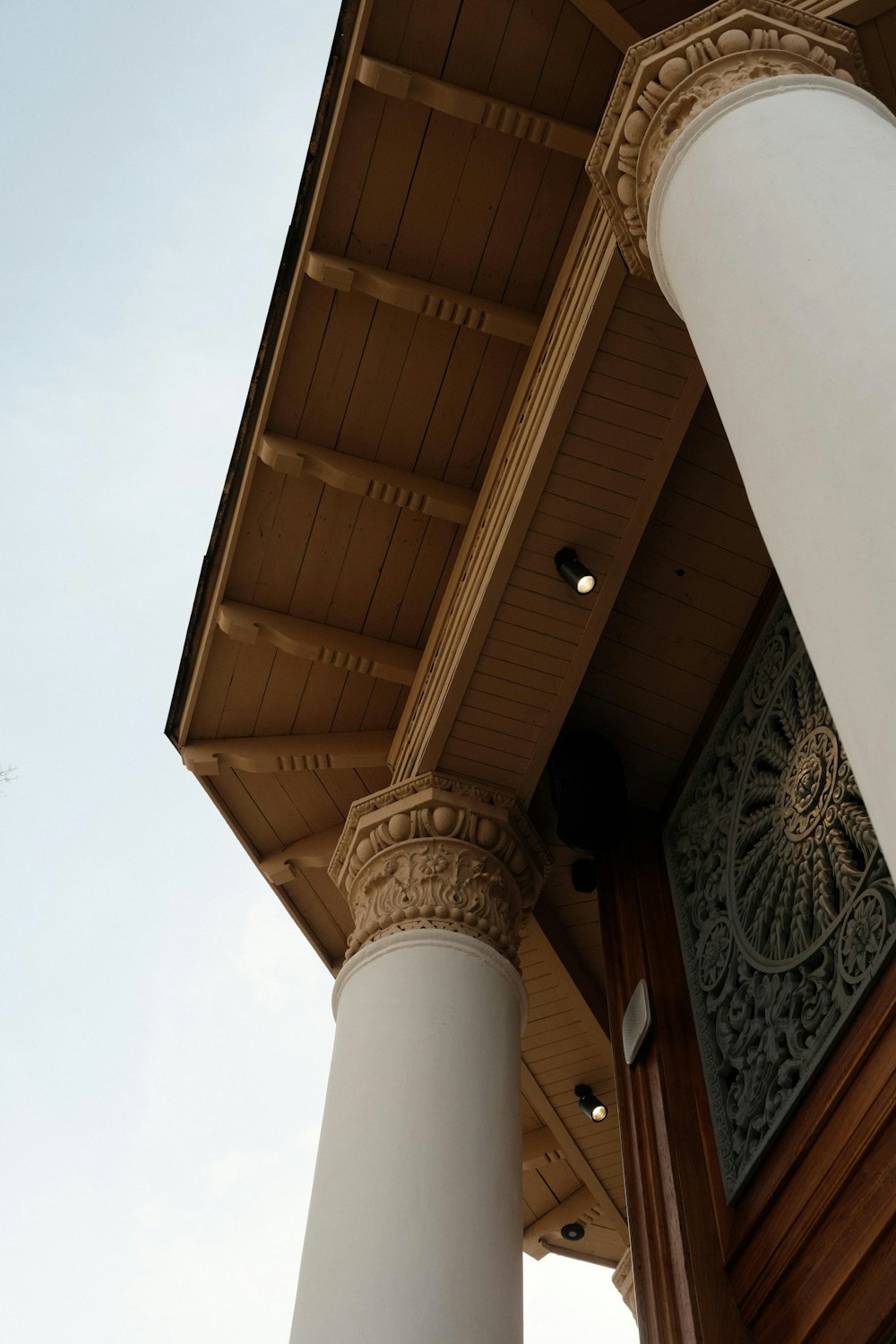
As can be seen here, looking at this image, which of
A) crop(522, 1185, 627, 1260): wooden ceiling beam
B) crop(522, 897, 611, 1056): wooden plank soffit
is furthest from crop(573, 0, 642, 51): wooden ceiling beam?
crop(522, 1185, 627, 1260): wooden ceiling beam

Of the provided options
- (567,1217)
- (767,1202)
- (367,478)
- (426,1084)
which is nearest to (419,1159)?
(426,1084)

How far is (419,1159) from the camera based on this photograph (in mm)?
3768

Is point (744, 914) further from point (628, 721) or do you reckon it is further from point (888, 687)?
point (888, 687)

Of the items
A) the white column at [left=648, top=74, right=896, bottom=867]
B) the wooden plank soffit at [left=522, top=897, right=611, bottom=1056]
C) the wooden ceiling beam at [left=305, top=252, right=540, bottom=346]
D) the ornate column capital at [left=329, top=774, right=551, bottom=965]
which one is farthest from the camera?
the wooden plank soffit at [left=522, top=897, right=611, bottom=1056]

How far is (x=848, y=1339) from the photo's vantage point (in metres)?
3.08

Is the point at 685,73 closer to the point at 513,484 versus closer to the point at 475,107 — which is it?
the point at 475,107

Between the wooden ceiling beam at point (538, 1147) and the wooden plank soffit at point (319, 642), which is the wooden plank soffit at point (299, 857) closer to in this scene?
the wooden plank soffit at point (319, 642)

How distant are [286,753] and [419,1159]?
7.42 ft

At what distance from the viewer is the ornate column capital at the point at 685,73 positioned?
10.3 feet

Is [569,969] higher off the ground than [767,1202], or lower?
higher

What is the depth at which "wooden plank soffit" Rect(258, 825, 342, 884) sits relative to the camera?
232 inches

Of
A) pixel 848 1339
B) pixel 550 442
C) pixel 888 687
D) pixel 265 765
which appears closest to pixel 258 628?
pixel 265 765

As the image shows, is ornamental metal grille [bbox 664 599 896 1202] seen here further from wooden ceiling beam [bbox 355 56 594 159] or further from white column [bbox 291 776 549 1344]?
wooden ceiling beam [bbox 355 56 594 159]

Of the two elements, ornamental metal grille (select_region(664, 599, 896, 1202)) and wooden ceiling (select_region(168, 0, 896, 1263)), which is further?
wooden ceiling (select_region(168, 0, 896, 1263))
